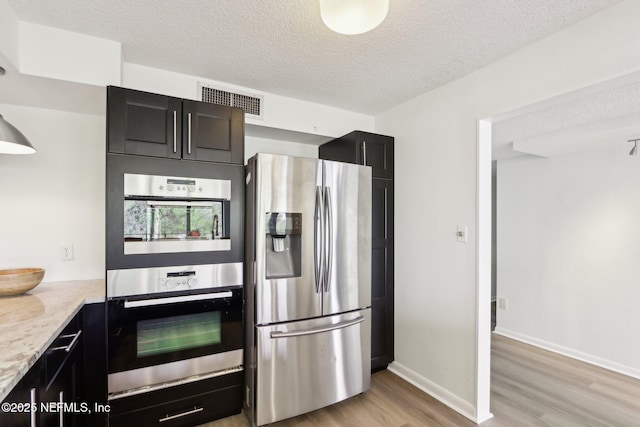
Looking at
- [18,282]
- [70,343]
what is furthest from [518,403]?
[18,282]

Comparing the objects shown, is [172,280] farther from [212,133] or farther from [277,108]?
[277,108]

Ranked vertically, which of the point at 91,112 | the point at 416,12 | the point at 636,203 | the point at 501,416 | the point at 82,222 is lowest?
the point at 501,416

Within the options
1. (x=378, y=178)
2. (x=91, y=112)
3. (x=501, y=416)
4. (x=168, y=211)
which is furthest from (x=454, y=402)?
(x=91, y=112)

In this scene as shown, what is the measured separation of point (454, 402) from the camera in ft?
7.59

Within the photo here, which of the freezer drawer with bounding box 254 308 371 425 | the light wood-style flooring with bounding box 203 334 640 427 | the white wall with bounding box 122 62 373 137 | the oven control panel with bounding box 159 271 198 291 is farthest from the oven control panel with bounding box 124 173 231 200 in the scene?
the light wood-style flooring with bounding box 203 334 640 427

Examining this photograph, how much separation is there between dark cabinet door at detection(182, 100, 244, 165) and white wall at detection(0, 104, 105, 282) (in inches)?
33.2

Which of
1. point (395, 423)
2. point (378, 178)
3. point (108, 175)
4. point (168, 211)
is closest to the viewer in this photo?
point (108, 175)

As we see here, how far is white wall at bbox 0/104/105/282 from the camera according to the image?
2.09 meters

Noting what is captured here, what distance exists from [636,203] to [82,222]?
16.5ft

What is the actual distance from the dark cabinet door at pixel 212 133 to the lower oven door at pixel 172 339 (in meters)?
0.94

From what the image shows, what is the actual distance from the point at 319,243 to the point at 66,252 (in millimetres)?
1861

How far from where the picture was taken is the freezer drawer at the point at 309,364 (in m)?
1.97

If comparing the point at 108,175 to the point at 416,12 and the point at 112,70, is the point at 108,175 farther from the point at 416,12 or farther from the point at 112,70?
the point at 416,12

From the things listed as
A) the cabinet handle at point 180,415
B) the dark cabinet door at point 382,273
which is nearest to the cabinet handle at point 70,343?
the cabinet handle at point 180,415
